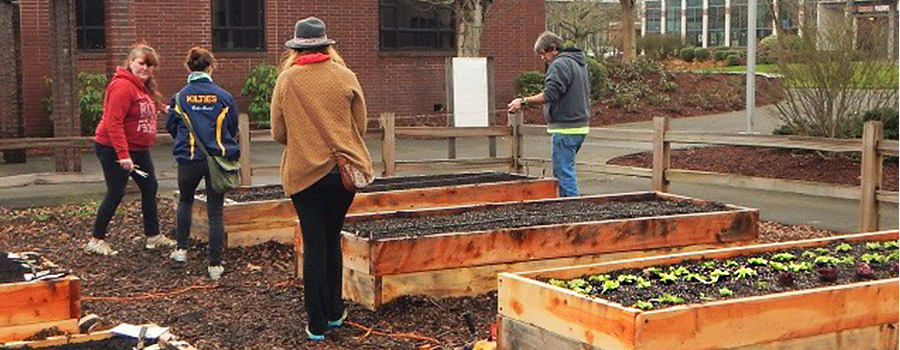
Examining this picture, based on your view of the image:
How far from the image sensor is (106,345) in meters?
5.89

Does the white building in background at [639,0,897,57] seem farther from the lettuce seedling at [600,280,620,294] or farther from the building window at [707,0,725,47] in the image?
the lettuce seedling at [600,280,620,294]

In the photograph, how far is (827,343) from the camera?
5711 millimetres

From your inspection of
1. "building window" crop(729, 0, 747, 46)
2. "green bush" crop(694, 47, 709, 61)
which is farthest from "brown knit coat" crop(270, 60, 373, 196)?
"building window" crop(729, 0, 747, 46)

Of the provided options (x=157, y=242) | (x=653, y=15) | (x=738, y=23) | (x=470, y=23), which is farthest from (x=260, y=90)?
(x=653, y=15)

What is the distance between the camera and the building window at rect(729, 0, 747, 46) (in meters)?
64.3

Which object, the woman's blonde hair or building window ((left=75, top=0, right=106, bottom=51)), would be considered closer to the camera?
the woman's blonde hair

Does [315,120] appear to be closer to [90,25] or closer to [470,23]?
[90,25]

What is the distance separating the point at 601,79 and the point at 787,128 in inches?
451

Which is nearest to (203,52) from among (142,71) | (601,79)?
(142,71)

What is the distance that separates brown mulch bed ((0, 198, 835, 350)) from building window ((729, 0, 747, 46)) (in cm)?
5529

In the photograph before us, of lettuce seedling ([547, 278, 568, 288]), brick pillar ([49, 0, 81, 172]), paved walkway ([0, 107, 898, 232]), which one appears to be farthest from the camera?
brick pillar ([49, 0, 81, 172])

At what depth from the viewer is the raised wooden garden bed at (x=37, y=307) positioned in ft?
20.7

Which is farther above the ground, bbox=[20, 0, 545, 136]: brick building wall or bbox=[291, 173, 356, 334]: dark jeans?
bbox=[20, 0, 545, 136]: brick building wall

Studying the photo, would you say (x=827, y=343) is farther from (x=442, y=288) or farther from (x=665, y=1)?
(x=665, y=1)
